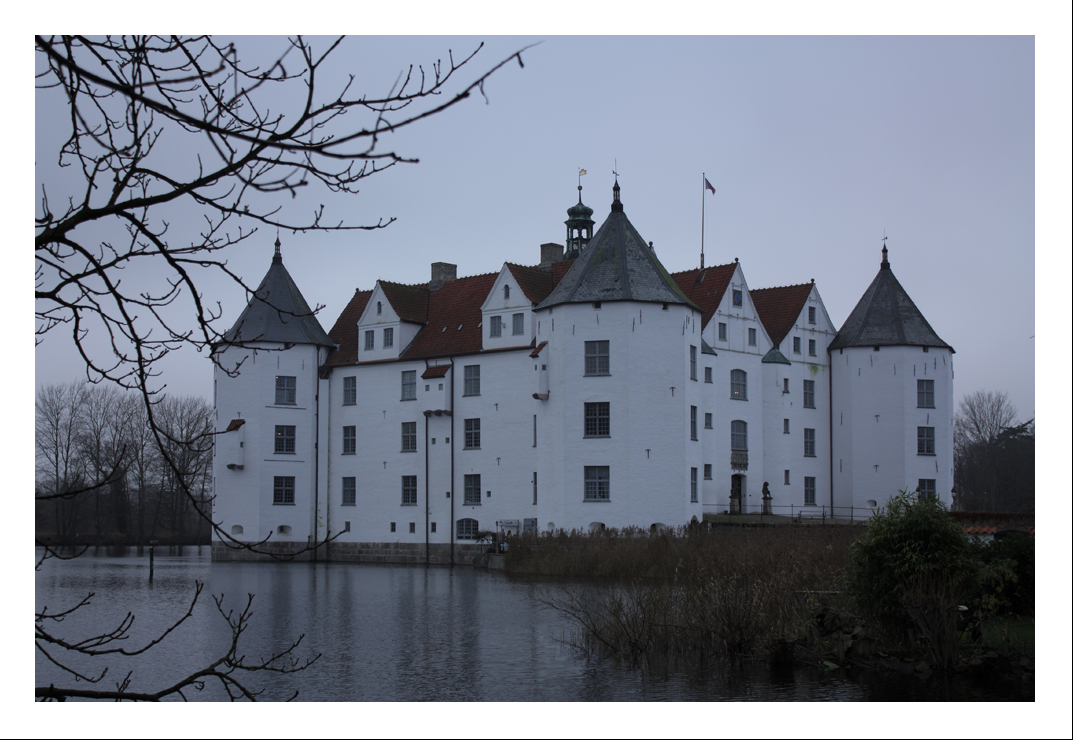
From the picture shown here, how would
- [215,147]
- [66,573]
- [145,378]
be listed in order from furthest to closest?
[66,573] → [145,378] → [215,147]

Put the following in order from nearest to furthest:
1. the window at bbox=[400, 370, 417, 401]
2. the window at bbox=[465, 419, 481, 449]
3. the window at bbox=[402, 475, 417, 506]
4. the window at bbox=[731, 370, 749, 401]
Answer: the window at bbox=[465, 419, 481, 449]
the window at bbox=[402, 475, 417, 506]
the window at bbox=[731, 370, 749, 401]
the window at bbox=[400, 370, 417, 401]

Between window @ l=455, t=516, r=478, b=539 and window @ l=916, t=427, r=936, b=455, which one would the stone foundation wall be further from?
window @ l=916, t=427, r=936, b=455

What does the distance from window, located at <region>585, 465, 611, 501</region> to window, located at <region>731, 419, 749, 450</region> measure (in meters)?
7.89

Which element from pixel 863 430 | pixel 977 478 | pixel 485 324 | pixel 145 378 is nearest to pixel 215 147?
pixel 145 378

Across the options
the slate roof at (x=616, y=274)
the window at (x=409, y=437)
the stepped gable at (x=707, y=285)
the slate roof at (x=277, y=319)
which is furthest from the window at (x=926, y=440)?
the slate roof at (x=277, y=319)

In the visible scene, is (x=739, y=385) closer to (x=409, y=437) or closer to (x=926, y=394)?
(x=926, y=394)

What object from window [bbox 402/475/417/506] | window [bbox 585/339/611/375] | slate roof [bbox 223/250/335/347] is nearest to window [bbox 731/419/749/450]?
window [bbox 585/339/611/375]

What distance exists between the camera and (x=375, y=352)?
46656 mm

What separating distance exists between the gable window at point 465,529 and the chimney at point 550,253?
13.1m

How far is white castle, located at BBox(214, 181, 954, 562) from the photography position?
39.6 meters

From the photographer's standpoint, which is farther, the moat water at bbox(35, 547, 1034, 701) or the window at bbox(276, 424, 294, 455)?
the window at bbox(276, 424, 294, 455)

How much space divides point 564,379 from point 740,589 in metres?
24.1

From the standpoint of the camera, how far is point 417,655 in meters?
16.7

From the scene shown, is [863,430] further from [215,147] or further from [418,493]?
[215,147]
